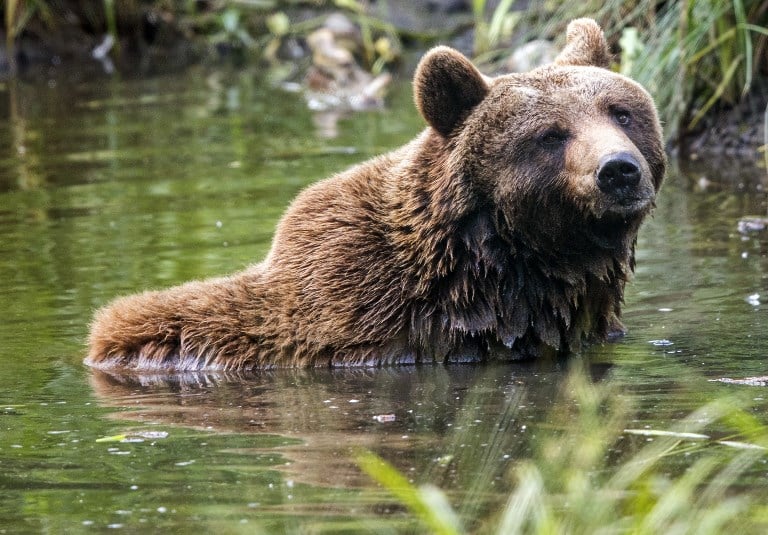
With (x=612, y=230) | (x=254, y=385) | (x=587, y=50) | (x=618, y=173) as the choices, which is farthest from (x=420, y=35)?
(x=618, y=173)

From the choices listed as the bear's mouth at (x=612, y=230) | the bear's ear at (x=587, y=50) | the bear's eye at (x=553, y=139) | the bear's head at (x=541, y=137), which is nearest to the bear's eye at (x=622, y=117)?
the bear's head at (x=541, y=137)

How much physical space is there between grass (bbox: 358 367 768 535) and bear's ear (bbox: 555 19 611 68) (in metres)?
2.16

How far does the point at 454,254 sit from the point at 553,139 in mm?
770

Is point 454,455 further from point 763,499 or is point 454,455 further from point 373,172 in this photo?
point 373,172

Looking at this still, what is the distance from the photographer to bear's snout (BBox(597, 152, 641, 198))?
6.34 meters

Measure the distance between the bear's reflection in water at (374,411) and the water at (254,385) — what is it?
2cm

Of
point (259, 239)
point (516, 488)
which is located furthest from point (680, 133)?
point (516, 488)

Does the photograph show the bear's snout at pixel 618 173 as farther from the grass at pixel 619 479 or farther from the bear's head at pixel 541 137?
the grass at pixel 619 479

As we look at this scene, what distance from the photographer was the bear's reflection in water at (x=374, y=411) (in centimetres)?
514

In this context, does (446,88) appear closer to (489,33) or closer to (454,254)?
(454,254)

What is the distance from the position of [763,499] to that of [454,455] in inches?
49.6

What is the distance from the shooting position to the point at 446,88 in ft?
23.1

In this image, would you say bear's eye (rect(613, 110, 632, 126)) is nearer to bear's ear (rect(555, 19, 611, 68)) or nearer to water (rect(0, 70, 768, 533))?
bear's ear (rect(555, 19, 611, 68))

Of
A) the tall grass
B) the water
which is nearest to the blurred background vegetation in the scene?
the tall grass
